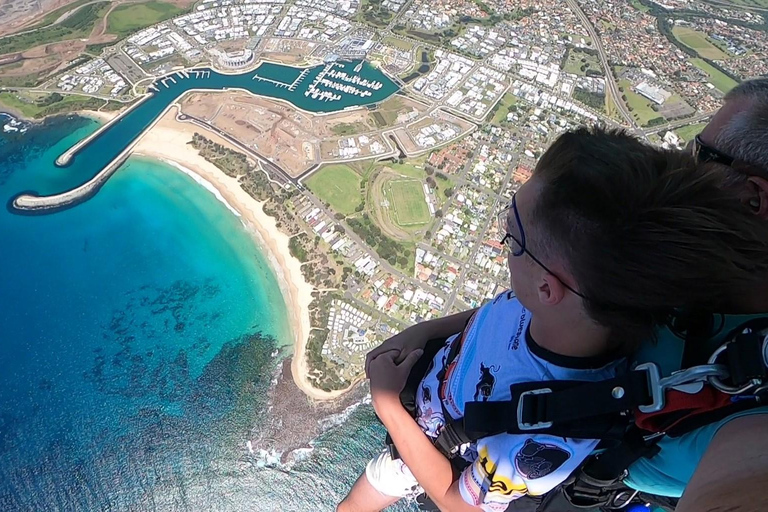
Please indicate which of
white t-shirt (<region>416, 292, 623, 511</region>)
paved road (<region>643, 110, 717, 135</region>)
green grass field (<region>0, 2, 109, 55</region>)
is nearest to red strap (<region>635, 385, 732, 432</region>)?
white t-shirt (<region>416, 292, 623, 511</region>)

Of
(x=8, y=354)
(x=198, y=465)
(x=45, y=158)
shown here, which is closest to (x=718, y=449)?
(x=198, y=465)

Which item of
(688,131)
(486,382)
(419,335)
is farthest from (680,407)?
(688,131)

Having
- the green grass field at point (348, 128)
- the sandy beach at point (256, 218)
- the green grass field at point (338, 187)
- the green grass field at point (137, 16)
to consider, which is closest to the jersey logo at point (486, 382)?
the sandy beach at point (256, 218)

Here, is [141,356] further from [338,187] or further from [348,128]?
[348,128]

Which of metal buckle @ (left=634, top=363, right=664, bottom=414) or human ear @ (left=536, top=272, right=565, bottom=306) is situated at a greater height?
human ear @ (left=536, top=272, right=565, bottom=306)

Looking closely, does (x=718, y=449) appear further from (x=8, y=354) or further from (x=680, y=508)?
(x=8, y=354)

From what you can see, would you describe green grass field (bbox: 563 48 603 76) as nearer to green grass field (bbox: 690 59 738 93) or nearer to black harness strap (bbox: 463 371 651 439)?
green grass field (bbox: 690 59 738 93)
